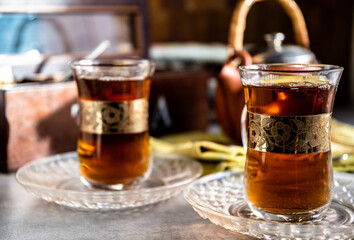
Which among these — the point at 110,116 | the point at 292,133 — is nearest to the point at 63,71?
the point at 110,116

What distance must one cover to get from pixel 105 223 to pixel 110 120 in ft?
0.71

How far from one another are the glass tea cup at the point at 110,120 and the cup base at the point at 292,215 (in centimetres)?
29

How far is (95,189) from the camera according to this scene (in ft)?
3.07

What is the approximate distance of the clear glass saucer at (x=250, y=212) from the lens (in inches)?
25.0

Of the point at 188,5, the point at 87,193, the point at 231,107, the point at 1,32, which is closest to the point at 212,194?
the point at 87,193

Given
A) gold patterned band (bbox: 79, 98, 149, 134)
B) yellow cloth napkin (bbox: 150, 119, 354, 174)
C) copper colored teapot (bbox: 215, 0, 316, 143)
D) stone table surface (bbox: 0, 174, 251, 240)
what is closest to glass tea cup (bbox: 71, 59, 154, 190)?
gold patterned band (bbox: 79, 98, 149, 134)

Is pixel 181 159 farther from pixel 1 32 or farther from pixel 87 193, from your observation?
pixel 1 32

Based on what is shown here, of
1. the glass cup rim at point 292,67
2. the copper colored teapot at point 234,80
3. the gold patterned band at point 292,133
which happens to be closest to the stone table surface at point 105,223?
the gold patterned band at point 292,133

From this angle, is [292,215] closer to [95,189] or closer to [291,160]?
[291,160]

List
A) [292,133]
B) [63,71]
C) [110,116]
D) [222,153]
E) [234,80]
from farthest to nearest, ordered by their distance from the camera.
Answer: [63,71] → [234,80] → [222,153] → [110,116] → [292,133]

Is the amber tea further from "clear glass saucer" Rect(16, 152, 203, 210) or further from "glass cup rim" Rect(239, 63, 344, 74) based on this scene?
"clear glass saucer" Rect(16, 152, 203, 210)

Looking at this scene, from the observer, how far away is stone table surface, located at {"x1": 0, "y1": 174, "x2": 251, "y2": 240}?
730 millimetres

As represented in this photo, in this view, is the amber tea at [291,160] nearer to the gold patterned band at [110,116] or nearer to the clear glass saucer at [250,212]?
the clear glass saucer at [250,212]

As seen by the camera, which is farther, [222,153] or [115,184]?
[222,153]
